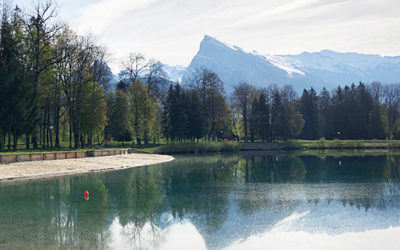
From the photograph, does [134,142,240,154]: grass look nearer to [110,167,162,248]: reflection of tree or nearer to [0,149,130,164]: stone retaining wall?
[0,149,130,164]: stone retaining wall

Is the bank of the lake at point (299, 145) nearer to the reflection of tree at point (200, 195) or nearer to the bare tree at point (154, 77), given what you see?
the bare tree at point (154, 77)

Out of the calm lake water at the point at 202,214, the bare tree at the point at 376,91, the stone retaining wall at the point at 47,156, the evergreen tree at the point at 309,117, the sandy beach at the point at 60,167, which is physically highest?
the bare tree at the point at 376,91

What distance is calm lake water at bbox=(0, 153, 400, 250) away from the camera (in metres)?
15.9

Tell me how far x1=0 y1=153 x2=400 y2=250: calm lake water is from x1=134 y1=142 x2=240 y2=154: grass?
37.6 meters

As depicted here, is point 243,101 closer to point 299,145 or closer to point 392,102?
point 299,145

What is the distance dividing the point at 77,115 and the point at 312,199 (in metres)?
41.5

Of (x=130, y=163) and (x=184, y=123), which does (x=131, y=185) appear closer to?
(x=130, y=163)

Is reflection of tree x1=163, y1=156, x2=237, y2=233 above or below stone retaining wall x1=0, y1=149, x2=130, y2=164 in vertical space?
below

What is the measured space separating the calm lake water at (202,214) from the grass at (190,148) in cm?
3756

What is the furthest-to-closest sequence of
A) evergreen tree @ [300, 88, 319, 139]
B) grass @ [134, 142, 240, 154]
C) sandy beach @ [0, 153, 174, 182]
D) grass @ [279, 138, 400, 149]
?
evergreen tree @ [300, 88, 319, 139] < grass @ [279, 138, 400, 149] < grass @ [134, 142, 240, 154] < sandy beach @ [0, 153, 174, 182]

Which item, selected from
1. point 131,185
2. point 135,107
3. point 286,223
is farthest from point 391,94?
point 286,223

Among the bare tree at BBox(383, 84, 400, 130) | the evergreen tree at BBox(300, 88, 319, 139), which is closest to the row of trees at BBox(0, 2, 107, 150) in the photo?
the evergreen tree at BBox(300, 88, 319, 139)


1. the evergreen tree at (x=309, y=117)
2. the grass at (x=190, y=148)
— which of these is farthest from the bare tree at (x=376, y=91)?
the grass at (x=190, y=148)

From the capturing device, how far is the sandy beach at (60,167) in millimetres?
34875
